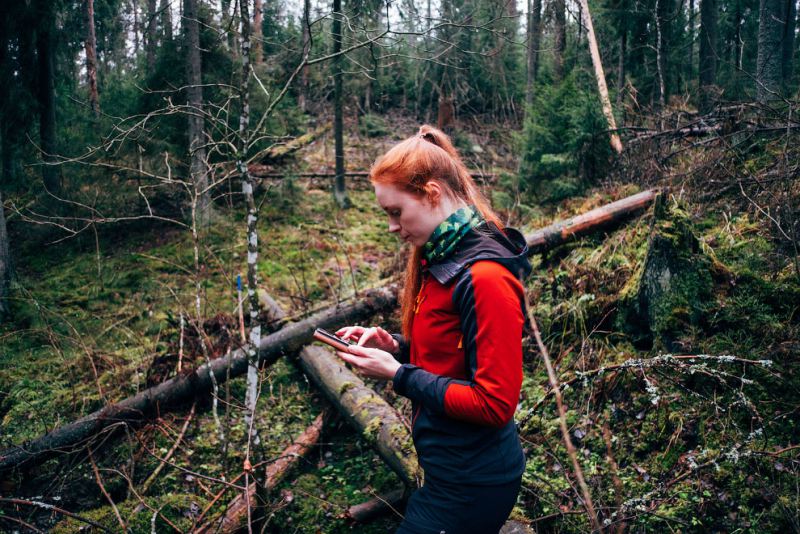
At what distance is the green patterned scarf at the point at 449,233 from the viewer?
1744 mm

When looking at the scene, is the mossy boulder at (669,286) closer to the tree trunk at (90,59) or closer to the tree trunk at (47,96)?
the tree trunk at (47,96)

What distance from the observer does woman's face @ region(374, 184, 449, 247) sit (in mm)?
1834

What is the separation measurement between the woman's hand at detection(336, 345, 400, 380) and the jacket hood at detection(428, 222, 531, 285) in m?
0.39

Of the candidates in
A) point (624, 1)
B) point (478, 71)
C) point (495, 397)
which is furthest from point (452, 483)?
point (478, 71)

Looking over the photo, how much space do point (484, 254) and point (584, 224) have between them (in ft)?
15.8

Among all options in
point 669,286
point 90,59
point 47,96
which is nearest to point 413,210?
point 669,286

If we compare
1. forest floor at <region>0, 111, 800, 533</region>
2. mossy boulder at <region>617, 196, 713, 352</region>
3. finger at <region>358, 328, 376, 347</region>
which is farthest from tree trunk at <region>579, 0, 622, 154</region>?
finger at <region>358, 328, 376, 347</region>

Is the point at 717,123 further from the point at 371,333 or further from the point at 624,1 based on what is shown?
the point at 624,1

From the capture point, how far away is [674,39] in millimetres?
17094

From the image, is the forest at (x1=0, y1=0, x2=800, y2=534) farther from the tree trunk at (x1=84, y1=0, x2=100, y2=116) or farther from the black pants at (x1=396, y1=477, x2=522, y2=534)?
the tree trunk at (x1=84, y1=0, x2=100, y2=116)

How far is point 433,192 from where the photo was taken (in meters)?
1.82

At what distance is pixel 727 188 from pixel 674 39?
14.9 meters

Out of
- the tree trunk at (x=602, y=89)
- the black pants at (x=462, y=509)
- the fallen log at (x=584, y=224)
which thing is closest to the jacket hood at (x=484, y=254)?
the black pants at (x=462, y=509)

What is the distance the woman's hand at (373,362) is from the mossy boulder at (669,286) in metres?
3.00
